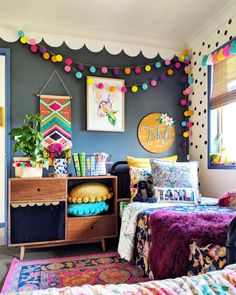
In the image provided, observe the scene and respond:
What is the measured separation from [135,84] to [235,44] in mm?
1177

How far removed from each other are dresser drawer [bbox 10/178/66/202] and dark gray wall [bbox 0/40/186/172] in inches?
25.0

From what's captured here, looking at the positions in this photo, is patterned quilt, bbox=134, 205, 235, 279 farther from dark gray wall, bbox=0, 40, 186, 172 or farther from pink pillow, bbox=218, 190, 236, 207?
dark gray wall, bbox=0, 40, 186, 172

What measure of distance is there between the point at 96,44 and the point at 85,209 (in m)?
1.89

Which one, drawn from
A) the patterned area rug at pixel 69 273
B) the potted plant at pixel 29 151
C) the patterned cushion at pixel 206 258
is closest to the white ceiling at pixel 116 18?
the potted plant at pixel 29 151

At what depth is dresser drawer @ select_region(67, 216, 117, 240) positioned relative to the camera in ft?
8.01

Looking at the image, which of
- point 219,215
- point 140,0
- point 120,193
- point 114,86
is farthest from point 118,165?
point 140,0

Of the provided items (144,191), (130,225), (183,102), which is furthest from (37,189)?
(183,102)

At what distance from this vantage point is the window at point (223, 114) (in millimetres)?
2670

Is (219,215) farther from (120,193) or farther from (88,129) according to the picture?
(88,129)

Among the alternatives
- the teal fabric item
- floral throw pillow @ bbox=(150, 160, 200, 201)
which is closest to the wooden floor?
the teal fabric item

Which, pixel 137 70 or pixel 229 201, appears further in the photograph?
pixel 137 70

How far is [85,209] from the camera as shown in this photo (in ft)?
8.11

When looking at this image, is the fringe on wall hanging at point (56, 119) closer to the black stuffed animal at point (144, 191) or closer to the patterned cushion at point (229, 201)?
the black stuffed animal at point (144, 191)

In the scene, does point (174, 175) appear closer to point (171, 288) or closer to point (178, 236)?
point (178, 236)
